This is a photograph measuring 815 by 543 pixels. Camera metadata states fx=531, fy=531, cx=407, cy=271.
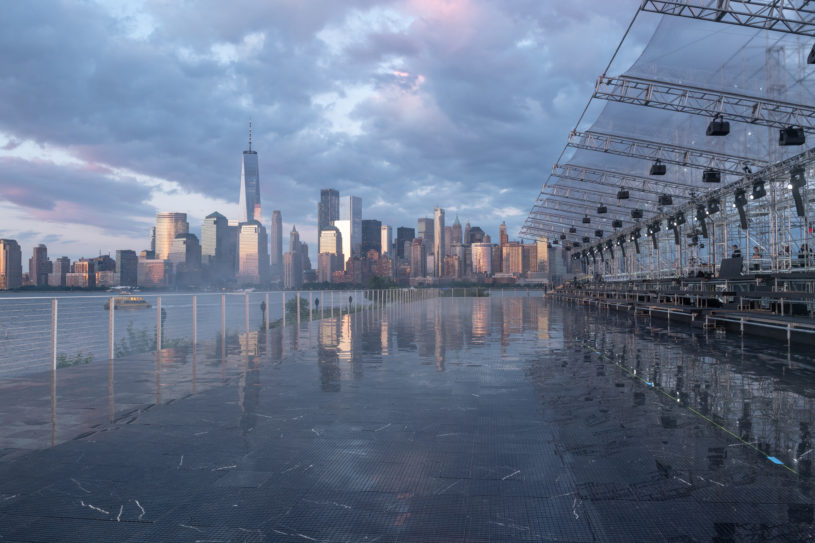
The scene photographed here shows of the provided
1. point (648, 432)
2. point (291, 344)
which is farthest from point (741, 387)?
point (291, 344)

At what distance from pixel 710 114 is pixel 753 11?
5156 millimetres

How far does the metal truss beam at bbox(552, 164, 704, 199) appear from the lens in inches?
1052

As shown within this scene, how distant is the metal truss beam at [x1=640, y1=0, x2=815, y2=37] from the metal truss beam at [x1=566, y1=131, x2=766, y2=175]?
9.62 meters

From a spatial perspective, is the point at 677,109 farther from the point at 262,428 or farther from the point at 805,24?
the point at 262,428

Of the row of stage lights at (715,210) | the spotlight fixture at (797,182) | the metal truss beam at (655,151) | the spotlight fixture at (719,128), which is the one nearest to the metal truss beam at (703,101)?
the spotlight fixture at (719,128)

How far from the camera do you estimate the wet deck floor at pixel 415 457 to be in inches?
119

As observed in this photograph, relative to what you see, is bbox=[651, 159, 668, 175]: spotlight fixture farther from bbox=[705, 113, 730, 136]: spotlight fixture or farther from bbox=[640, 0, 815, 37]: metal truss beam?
bbox=[640, 0, 815, 37]: metal truss beam

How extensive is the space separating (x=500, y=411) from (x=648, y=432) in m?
1.47

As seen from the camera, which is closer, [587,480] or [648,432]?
[587,480]

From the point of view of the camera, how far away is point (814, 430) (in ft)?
16.4

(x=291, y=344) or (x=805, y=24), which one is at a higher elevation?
(x=805, y=24)

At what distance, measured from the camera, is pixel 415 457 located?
4.15 metres

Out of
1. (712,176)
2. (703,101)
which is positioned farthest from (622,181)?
(703,101)

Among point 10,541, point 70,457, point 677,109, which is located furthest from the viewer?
point 677,109
